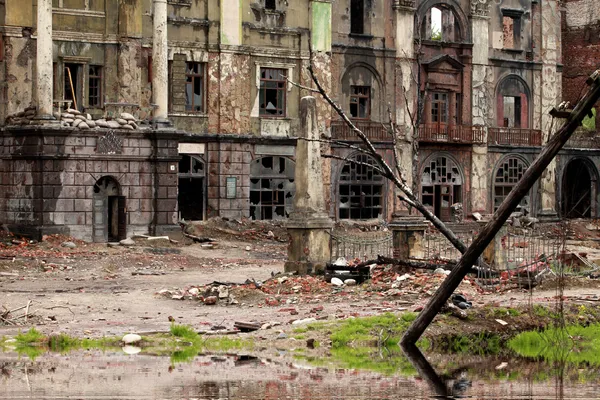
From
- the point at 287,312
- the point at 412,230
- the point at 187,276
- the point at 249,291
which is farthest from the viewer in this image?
the point at 187,276

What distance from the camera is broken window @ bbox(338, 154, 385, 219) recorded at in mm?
44219

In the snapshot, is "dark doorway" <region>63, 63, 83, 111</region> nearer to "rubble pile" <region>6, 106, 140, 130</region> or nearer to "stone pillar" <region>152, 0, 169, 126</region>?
"rubble pile" <region>6, 106, 140, 130</region>

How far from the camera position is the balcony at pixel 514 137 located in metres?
48.5

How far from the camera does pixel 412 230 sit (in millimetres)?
24578

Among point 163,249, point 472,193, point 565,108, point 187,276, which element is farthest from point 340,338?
point 472,193

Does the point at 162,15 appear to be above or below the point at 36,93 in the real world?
above

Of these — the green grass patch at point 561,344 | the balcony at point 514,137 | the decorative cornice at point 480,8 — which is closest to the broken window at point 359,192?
the balcony at point 514,137

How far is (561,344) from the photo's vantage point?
17.1m

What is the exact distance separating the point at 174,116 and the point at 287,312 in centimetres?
2052

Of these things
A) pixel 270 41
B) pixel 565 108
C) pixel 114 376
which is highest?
pixel 270 41

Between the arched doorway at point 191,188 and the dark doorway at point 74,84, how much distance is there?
3836 mm

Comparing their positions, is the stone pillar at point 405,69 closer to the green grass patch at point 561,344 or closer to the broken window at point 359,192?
the broken window at point 359,192

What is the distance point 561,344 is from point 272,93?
26.1 meters

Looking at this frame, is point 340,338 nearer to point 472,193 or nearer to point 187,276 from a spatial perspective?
point 187,276
